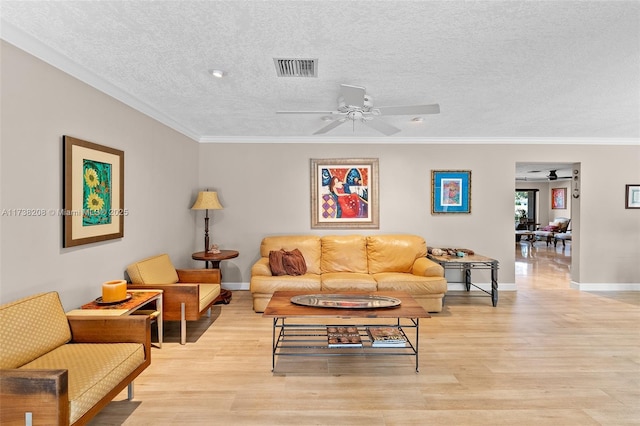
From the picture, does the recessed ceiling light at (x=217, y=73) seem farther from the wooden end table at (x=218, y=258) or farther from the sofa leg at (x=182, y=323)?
the wooden end table at (x=218, y=258)

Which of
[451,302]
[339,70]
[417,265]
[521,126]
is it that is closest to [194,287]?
[339,70]

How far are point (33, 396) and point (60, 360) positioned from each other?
51 centimetres

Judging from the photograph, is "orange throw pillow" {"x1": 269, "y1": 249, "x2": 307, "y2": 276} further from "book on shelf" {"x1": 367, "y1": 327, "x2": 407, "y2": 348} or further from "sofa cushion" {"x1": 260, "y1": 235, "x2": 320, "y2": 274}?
"book on shelf" {"x1": 367, "y1": 327, "x2": 407, "y2": 348}

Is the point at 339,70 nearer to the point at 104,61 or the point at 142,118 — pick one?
the point at 104,61

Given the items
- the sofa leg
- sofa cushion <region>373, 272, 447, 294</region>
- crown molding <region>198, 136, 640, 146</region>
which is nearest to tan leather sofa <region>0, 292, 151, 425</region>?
the sofa leg

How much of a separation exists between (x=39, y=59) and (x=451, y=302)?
16.6ft

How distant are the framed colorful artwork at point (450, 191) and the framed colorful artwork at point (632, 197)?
252 centimetres

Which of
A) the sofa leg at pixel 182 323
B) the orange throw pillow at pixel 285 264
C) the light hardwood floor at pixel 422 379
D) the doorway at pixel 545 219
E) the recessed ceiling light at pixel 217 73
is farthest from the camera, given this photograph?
the doorway at pixel 545 219

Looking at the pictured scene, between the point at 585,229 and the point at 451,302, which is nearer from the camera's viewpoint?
the point at 451,302

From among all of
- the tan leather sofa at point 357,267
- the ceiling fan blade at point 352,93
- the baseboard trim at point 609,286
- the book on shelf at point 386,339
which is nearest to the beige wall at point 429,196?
the baseboard trim at point 609,286

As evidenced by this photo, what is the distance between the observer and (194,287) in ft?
11.0

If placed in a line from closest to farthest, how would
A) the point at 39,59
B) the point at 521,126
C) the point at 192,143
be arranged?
the point at 39,59
the point at 521,126
the point at 192,143

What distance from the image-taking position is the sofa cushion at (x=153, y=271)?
3.36m

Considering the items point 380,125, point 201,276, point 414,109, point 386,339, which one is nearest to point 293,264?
point 201,276
